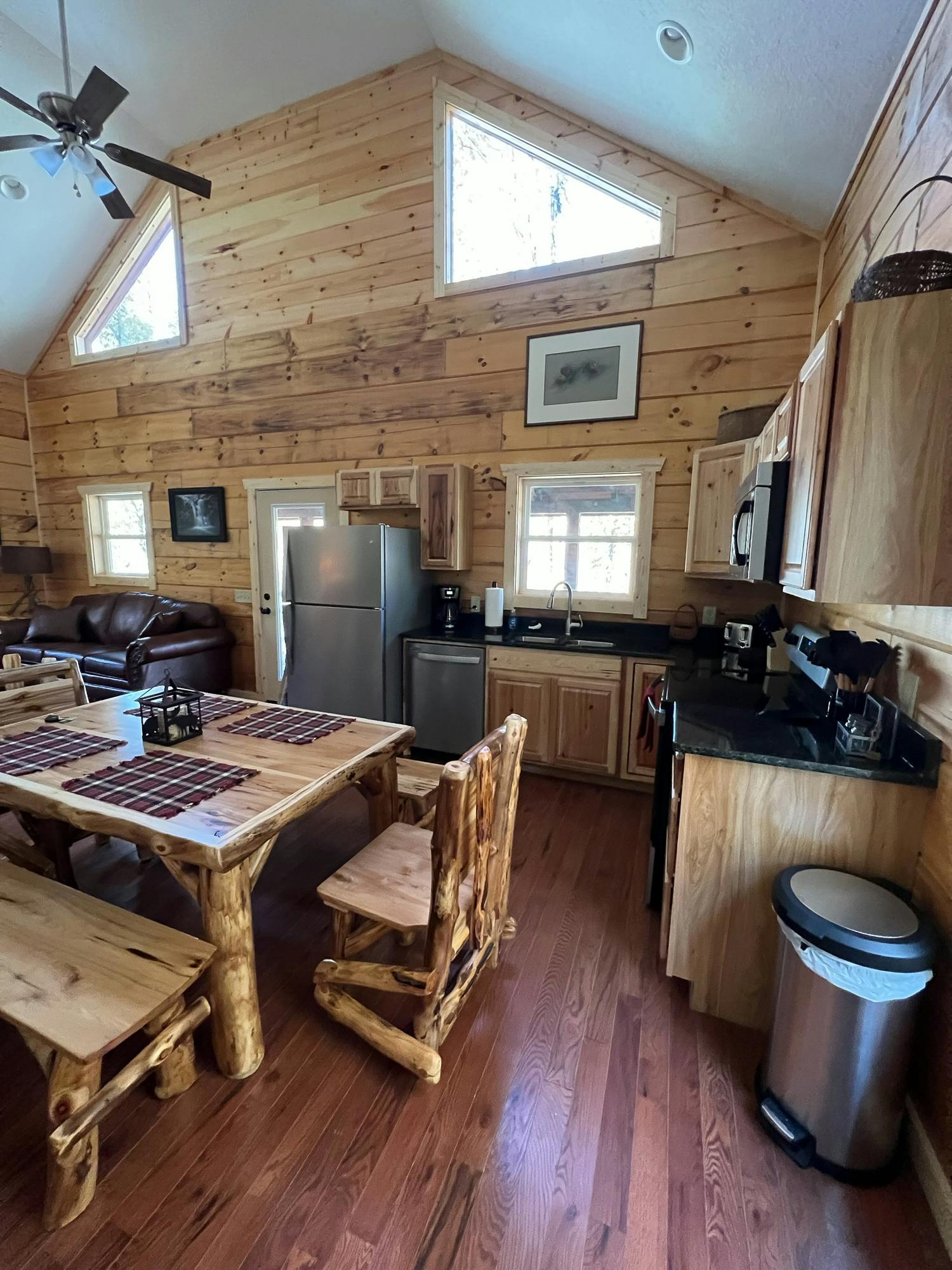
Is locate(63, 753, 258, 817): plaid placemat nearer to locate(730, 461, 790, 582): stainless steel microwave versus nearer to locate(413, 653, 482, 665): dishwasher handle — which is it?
locate(730, 461, 790, 582): stainless steel microwave

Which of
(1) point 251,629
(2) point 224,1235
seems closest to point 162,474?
(1) point 251,629

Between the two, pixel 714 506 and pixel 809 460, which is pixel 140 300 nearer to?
pixel 714 506

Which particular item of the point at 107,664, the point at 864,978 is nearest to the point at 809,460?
the point at 864,978

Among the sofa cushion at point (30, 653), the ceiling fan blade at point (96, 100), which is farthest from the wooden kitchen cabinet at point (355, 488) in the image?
the sofa cushion at point (30, 653)

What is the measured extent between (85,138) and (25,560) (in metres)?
4.12

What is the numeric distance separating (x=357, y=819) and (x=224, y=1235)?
1698mm

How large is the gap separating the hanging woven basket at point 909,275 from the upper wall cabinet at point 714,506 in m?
1.44

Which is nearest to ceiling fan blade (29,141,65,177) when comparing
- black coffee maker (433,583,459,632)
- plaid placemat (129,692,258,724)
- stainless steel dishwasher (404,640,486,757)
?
plaid placemat (129,692,258,724)

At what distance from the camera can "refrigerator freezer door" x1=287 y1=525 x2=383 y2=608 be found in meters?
3.32

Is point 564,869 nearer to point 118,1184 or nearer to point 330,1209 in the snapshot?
point 330,1209

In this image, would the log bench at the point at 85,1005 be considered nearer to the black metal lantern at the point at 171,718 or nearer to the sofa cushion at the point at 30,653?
the black metal lantern at the point at 171,718

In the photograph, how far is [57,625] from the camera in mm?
4891

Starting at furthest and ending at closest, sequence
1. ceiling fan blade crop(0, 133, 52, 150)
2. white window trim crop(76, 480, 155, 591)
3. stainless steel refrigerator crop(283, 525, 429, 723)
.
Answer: white window trim crop(76, 480, 155, 591), stainless steel refrigerator crop(283, 525, 429, 723), ceiling fan blade crop(0, 133, 52, 150)

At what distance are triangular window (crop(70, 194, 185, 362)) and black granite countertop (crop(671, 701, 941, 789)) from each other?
5.38 meters
